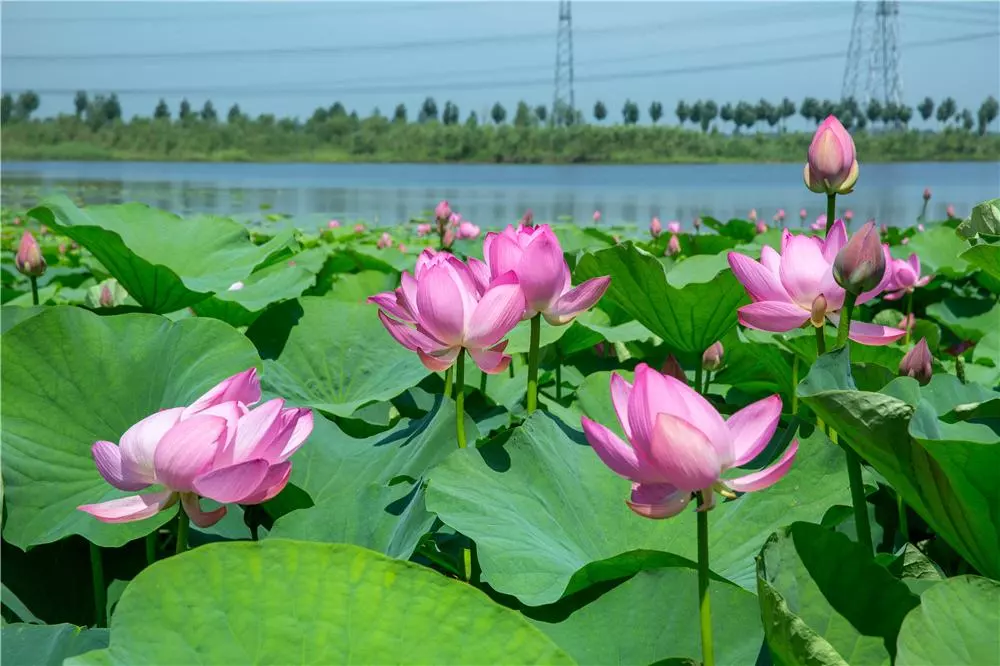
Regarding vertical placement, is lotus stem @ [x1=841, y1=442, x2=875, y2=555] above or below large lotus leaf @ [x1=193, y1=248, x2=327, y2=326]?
below

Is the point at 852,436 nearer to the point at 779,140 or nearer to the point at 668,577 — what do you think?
the point at 668,577

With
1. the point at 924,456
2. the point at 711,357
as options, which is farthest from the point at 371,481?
the point at 711,357

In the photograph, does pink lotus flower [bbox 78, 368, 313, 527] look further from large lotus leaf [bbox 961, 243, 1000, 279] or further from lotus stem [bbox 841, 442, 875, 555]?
large lotus leaf [bbox 961, 243, 1000, 279]

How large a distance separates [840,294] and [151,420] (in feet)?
1.99

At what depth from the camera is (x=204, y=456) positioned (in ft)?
2.06

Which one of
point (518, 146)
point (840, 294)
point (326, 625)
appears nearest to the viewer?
point (326, 625)

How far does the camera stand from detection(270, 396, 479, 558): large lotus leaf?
2.58 ft

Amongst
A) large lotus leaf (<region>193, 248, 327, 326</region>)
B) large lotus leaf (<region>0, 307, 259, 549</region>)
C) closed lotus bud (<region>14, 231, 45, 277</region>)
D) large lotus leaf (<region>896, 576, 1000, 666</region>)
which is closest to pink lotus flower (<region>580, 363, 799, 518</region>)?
large lotus leaf (<region>896, 576, 1000, 666</region>)

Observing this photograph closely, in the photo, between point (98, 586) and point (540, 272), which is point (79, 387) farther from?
point (540, 272)

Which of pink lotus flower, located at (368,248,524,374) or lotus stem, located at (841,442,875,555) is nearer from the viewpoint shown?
lotus stem, located at (841,442,875,555)

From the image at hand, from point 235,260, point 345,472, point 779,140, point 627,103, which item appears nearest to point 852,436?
point 345,472

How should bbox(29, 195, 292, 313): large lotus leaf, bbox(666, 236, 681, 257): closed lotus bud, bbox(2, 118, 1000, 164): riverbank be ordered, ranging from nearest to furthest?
bbox(29, 195, 292, 313): large lotus leaf → bbox(666, 236, 681, 257): closed lotus bud → bbox(2, 118, 1000, 164): riverbank

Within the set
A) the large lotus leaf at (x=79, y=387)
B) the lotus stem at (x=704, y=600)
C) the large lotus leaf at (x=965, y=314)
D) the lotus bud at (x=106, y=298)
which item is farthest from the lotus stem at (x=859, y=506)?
the large lotus leaf at (x=965, y=314)

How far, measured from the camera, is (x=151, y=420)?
66 cm
